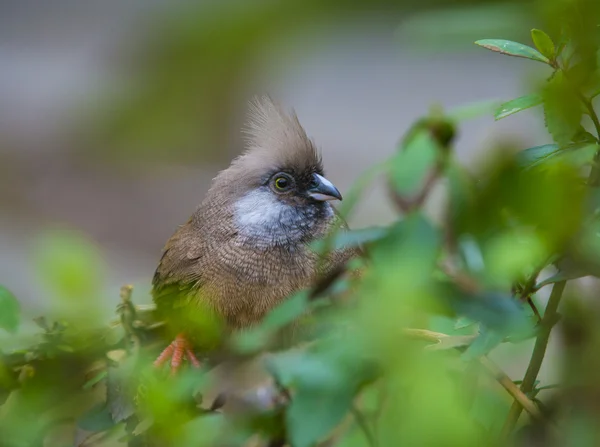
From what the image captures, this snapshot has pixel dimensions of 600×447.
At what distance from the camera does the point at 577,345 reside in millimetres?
837

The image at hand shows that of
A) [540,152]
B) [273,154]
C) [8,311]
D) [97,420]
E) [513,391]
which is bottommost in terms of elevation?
[513,391]

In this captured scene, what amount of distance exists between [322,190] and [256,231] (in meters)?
0.29

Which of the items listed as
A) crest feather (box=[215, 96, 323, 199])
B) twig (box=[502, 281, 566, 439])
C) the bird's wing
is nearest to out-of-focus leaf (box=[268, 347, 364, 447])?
twig (box=[502, 281, 566, 439])

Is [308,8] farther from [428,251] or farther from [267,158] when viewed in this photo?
[267,158]

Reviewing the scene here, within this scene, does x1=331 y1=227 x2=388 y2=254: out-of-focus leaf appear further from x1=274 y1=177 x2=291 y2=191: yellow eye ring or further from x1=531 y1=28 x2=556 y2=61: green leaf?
x1=274 y1=177 x2=291 y2=191: yellow eye ring

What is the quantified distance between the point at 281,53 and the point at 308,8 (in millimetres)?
54

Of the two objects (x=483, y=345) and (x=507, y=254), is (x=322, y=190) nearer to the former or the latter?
(x=483, y=345)

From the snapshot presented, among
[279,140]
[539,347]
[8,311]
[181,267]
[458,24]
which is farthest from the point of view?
[279,140]

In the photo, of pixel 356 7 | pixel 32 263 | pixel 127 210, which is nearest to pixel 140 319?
pixel 32 263

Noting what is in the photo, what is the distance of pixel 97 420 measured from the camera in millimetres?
1414

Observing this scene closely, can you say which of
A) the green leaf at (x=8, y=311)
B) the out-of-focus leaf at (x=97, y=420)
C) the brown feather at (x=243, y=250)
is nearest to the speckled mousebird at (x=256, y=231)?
the brown feather at (x=243, y=250)

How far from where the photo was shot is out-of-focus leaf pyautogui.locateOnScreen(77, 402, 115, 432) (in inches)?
55.1

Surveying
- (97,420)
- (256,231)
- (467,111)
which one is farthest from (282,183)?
(467,111)

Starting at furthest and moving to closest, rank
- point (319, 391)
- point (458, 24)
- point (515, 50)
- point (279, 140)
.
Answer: point (279, 140), point (515, 50), point (319, 391), point (458, 24)
